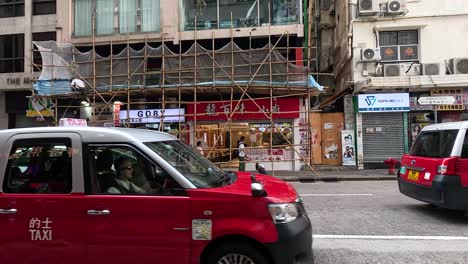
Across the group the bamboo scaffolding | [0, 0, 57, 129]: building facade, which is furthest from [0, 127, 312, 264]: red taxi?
[0, 0, 57, 129]: building facade

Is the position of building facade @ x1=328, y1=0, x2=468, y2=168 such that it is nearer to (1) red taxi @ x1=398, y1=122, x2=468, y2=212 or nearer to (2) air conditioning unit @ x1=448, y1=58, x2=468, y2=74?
(2) air conditioning unit @ x1=448, y1=58, x2=468, y2=74

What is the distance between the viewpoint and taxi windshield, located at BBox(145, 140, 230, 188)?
455 cm

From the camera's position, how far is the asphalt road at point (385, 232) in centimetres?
589

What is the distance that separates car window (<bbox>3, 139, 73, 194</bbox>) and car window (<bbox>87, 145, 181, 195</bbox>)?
252 mm

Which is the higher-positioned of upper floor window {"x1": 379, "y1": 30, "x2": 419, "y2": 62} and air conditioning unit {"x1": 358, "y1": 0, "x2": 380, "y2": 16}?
air conditioning unit {"x1": 358, "y1": 0, "x2": 380, "y2": 16}

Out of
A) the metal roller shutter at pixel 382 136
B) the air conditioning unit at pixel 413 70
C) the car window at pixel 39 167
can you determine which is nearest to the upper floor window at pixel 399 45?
the air conditioning unit at pixel 413 70

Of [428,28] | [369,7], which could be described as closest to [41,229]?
[369,7]

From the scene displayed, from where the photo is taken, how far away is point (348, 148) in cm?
2062

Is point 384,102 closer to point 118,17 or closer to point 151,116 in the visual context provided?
point 151,116

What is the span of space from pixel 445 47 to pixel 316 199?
12.6m

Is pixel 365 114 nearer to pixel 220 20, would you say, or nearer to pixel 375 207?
pixel 220 20

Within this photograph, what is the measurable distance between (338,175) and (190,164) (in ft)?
45.8

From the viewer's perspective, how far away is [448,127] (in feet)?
27.2

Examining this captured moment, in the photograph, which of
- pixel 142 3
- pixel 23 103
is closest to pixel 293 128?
pixel 142 3
